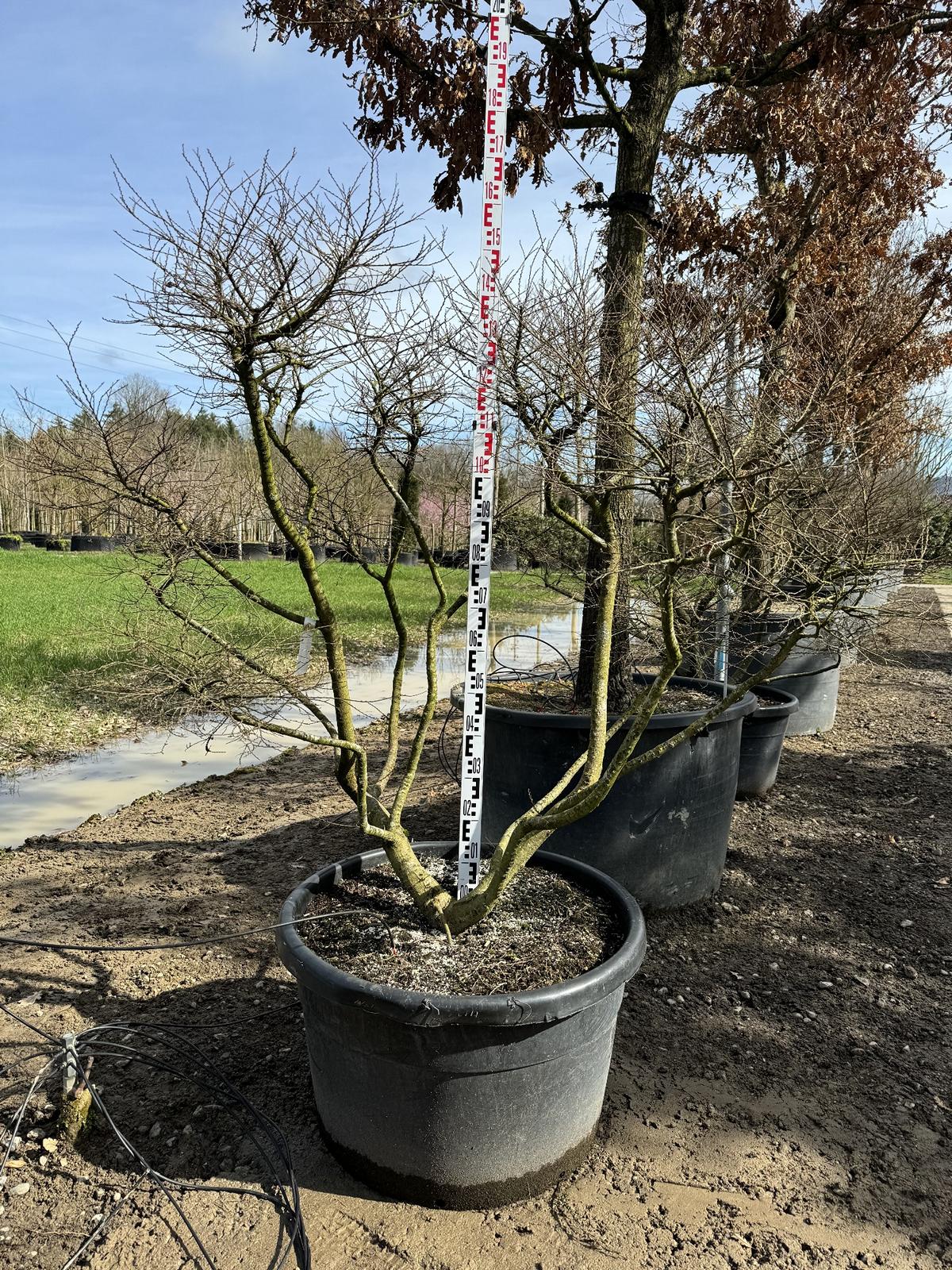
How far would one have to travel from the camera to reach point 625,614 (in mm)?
3922

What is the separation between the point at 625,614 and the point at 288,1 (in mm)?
3086

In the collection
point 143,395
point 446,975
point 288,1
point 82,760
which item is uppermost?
point 288,1

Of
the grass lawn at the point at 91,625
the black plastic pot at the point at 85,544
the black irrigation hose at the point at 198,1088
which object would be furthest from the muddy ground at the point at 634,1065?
the black plastic pot at the point at 85,544

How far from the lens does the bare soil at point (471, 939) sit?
201cm

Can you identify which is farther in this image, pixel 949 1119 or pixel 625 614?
pixel 625 614

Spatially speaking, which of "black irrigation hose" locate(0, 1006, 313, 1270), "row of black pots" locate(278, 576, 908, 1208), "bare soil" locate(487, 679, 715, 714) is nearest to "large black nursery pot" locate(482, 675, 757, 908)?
"bare soil" locate(487, 679, 715, 714)

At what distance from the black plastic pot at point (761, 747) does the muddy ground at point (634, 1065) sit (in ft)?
1.03

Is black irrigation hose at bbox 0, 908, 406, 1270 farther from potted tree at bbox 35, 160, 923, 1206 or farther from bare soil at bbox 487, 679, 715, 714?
bare soil at bbox 487, 679, 715, 714

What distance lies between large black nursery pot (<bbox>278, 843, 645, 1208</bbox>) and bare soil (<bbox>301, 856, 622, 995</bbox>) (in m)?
0.11

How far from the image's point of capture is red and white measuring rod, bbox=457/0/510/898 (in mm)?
2258

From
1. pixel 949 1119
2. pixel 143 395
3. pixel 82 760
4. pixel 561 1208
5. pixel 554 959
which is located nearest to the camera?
pixel 561 1208

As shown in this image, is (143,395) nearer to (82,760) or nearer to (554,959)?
(554,959)

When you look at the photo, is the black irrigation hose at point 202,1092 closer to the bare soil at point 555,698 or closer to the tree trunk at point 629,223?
the bare soil at point 555,698

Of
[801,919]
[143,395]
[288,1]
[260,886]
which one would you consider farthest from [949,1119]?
[288,1]
